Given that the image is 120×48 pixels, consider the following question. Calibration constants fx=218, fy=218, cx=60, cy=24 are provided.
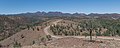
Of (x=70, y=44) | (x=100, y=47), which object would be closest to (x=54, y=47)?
(x=70, y=44)

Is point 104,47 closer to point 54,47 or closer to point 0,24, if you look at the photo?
point 54,47

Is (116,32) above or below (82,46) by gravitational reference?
below

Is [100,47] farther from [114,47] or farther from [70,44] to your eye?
[70,44]

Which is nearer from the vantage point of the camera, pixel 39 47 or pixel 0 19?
pixel 39 47

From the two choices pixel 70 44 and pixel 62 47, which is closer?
pixel 62 47

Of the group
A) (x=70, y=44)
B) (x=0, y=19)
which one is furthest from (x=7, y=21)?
(x=70, y=44)

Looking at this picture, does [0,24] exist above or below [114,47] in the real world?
below

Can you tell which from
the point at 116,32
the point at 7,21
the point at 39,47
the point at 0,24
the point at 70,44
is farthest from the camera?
the point at 7,21

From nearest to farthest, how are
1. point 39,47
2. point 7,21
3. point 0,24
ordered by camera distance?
point 39,47 → point 0,24 → point 7,21

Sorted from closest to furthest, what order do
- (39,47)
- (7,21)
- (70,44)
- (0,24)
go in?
(39,47)
(70,44)
(0,24)
(7,21)
